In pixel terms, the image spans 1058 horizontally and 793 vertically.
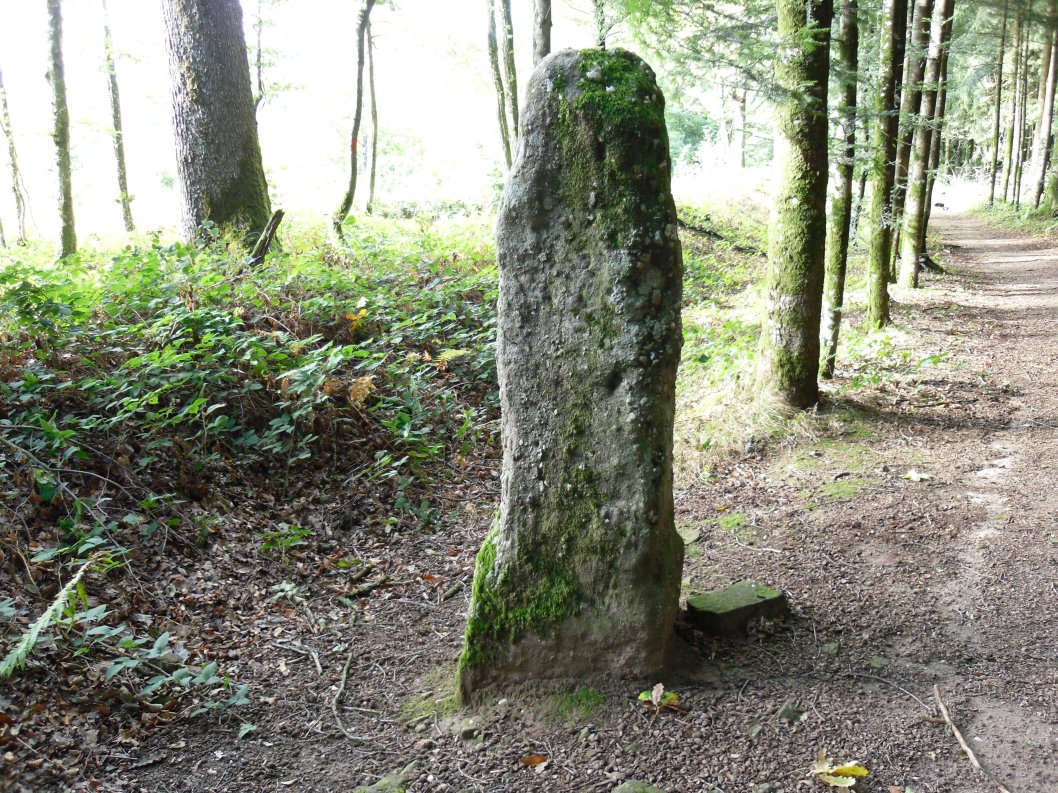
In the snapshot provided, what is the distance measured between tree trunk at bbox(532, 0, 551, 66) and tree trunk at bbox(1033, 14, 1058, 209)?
58.4ft

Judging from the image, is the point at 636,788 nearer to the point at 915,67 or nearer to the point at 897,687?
the point at 897,687

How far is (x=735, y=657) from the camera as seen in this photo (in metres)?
3.59

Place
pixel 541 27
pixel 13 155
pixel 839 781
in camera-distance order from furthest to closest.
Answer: pixel 13 155, pixel 541 27, pixel 839 781

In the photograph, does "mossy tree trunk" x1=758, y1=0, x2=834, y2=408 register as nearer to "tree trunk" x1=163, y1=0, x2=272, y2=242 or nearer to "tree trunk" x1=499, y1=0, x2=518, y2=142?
"tree trunk" x1=163, y1=0, x2=272, y2=242

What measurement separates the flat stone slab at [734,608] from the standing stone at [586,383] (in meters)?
0.39

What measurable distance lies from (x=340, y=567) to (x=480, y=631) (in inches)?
80.3

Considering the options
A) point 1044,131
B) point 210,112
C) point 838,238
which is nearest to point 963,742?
point 838,238

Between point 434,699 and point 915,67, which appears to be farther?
point 915,67

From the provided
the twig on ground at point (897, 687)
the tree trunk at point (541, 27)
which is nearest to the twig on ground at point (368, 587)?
the twig on ground at point (897, 687)

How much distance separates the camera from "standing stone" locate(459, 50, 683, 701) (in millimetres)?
3252

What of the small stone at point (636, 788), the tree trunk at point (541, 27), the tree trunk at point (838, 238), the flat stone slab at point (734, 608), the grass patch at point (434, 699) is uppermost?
the tree trunk at point (541, 27)

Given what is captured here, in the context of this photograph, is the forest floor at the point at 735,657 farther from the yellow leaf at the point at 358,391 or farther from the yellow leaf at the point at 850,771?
the yellow leaf at the point at 358,391

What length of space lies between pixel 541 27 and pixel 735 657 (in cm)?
1097

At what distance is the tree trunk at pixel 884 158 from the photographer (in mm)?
8828
